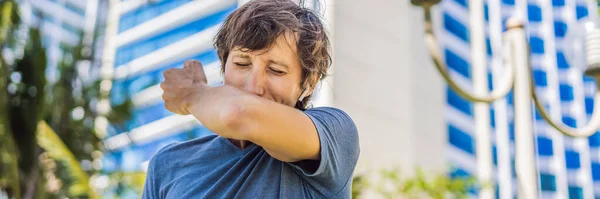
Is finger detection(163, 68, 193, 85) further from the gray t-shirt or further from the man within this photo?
the gray t-shirt

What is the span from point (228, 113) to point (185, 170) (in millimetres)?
268

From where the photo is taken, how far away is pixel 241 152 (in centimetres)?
133

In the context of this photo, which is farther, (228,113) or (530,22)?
(530,22)

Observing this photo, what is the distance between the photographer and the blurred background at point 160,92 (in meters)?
7.61

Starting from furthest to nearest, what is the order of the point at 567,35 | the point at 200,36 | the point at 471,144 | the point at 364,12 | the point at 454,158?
the point at 471,144
the point at 454,158
the point at 200,36
the point at 364,12
the point at 567,35

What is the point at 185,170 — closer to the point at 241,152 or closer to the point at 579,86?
the point at 241,152

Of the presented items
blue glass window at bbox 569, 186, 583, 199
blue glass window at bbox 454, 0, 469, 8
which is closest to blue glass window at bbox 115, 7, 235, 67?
blue glass window at bbox 454, 0, 469, 8

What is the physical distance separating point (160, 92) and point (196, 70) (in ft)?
51.8

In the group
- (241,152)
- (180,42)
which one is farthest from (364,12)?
(180,42)

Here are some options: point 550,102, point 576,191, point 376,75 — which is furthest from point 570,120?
point 376,75

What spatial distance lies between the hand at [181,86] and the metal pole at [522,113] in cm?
198

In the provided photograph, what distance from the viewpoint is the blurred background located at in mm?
7609

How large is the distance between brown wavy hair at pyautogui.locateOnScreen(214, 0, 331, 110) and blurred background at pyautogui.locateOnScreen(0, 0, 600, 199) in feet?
0.74

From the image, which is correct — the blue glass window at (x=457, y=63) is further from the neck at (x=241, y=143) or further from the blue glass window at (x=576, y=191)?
the neck at (x=241, y=143)
